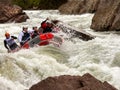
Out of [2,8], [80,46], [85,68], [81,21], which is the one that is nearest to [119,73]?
[85,68]

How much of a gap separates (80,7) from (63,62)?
15.2 m

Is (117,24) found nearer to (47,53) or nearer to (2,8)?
(47,53)

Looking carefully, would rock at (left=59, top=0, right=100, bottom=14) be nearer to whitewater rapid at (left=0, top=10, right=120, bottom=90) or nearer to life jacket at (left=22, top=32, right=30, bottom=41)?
whitewater rapid at (left=0, top=10, right=120, bottom=90)

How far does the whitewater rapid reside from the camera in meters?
10.3

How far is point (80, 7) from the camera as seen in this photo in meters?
27.1

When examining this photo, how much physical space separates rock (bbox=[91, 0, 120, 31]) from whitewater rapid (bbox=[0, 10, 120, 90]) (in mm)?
1557

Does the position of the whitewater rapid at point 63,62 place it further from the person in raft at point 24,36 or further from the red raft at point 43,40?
the person in raft at point 24,36

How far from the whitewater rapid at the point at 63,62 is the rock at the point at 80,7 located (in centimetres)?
962

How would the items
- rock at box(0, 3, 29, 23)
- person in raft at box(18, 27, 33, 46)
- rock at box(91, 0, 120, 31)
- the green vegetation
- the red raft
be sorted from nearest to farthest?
the red raft < person in raft at box(18, 27, 33, 46) < rock at box(91, 0, 120, 31) < rock at box(0, 3, 29, 23) < the green vegetation

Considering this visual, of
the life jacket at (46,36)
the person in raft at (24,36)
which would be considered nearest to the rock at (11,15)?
the person in raft at (24,36)

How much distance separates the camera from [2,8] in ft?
85.8

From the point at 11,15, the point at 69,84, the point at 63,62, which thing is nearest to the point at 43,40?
the point at 63,62

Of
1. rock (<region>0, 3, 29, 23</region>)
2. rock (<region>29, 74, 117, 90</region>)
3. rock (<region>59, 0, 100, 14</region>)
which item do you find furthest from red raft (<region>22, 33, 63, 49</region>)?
rock (<region>59, 0, 100, 14</region>)

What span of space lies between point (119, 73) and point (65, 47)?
15.9 ft
